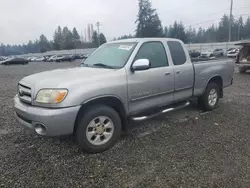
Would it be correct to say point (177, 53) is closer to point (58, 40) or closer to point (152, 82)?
point (152, 82)

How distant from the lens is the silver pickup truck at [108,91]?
3143 millimetres

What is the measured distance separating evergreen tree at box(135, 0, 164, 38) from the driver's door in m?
61.6

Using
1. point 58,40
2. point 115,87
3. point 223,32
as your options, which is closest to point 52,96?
point 115,87

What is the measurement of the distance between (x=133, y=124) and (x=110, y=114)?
136 centimetres

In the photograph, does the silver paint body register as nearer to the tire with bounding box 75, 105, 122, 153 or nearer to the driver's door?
the driver's door

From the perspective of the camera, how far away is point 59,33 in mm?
97062

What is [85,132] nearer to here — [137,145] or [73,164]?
[73,164]

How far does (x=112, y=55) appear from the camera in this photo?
4289mm

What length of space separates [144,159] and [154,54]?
2.04 metres

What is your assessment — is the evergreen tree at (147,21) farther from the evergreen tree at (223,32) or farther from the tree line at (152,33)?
the evergreen tree at (223,32)

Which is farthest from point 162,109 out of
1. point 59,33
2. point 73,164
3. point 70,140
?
point 59,33

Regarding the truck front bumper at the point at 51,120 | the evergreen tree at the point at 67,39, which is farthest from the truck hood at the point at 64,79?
the evergreen tree at the point at 67,39

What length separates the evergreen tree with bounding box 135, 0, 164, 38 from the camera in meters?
64.4

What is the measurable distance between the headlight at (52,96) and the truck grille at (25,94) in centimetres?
28
